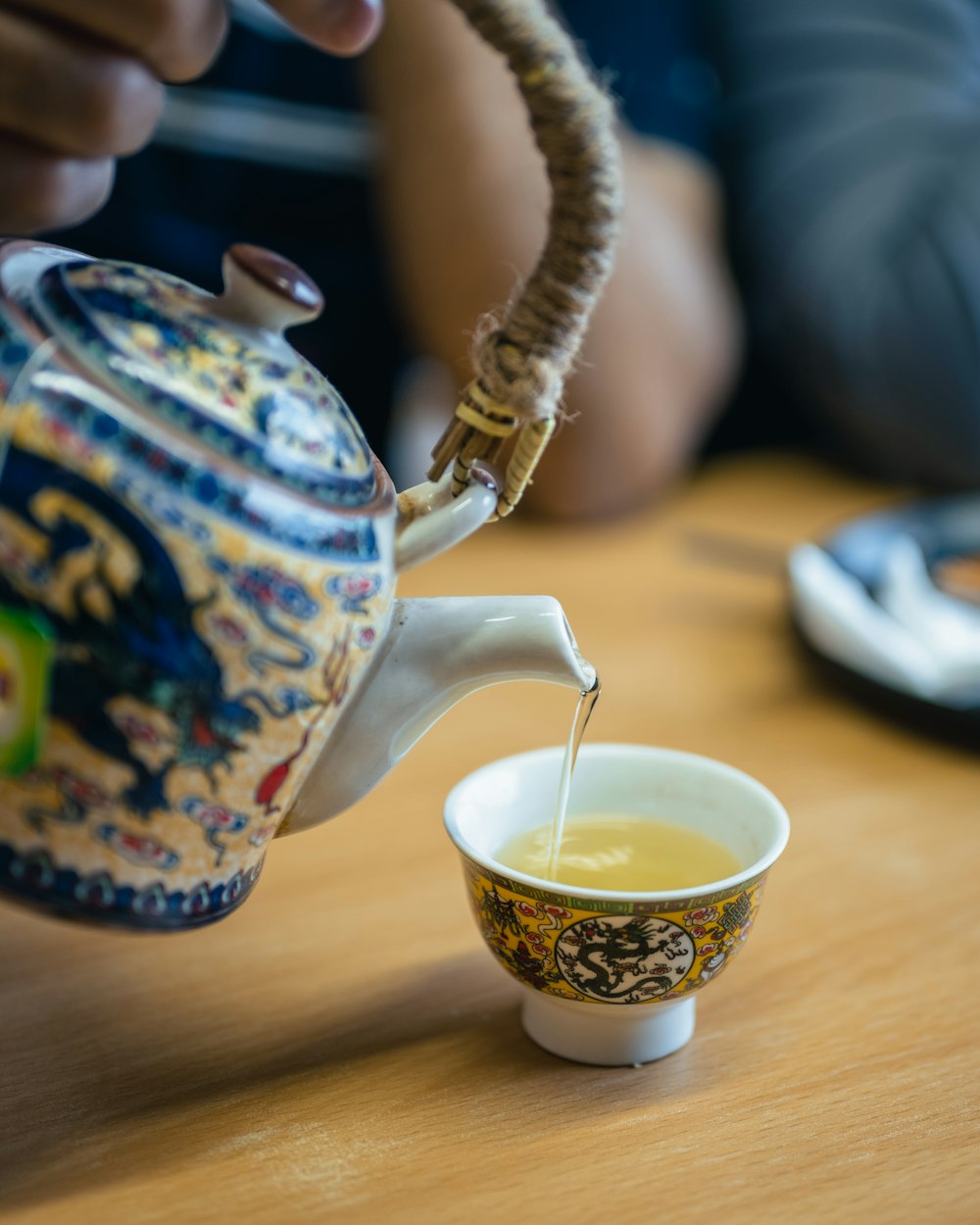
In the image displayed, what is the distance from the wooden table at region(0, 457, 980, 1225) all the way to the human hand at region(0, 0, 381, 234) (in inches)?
15.2

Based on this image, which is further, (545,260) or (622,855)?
(622,855)

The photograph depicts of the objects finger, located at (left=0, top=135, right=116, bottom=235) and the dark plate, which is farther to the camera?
the dark plate

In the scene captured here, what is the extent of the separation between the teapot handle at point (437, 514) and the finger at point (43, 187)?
23cm

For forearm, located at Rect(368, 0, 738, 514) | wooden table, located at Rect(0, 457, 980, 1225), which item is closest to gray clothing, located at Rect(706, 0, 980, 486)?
forearm, located at Rect(368, 0, 738, 514)

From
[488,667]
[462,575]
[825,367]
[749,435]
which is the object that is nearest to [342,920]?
[488,667]

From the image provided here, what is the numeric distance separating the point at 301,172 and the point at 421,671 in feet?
3.88

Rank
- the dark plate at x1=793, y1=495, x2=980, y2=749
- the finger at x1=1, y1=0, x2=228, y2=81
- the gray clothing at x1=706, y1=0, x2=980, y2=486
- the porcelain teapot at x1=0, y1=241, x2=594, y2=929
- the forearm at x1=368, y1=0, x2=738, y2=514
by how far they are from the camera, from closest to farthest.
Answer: the porcelain teapot at x1=0, y1=241, x2=594, y2=929, the finger at x1=1, y1=0, x2=228, y2=81, the dark plate at x1=793, y1=495, x2=980, y2=749, the forearm at x1=368, y1=0, x2=738, y2=514, the gray clothing at x1=706, y1=0, x2=980, y2=486

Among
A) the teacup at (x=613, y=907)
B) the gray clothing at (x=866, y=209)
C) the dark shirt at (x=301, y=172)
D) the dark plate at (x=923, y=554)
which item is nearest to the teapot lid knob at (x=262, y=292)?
the teacup at (x=613, y=907)

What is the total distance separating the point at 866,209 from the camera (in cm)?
164

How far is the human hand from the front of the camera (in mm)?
528

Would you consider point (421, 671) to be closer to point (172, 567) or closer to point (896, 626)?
point (172, 567)

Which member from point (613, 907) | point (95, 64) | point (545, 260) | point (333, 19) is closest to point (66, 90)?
point (95, 64)

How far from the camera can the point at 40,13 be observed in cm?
54

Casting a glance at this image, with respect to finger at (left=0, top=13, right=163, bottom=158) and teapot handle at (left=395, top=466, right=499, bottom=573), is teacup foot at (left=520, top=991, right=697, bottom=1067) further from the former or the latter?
finger at (left=0, top=13, right=163, bottom=158)
